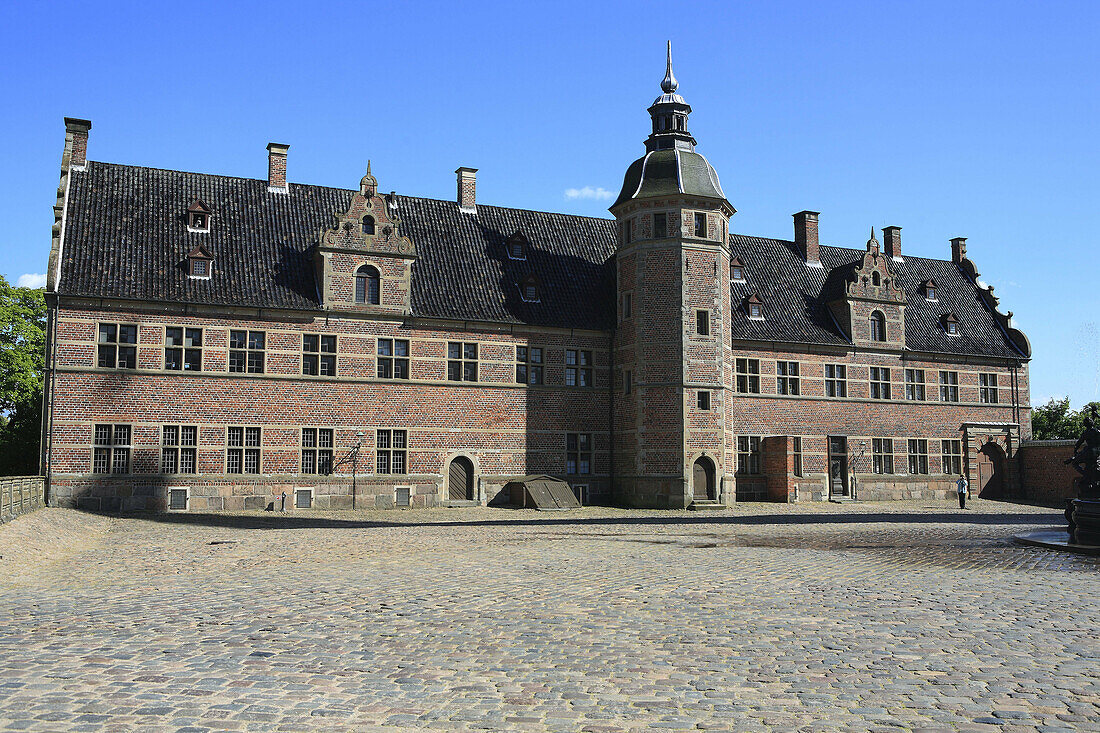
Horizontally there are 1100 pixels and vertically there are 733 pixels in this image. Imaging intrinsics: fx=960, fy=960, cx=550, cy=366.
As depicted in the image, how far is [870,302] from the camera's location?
4219 cm

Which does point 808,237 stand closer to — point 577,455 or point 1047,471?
point 1047,471

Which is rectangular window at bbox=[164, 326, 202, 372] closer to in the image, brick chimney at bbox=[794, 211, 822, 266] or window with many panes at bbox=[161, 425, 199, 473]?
window with many panes at bbox=[161, 425, 199, 473]

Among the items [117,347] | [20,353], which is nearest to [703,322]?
[117,347]

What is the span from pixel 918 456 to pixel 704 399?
13270 millimetres

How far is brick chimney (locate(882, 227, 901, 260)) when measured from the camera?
4653 cm

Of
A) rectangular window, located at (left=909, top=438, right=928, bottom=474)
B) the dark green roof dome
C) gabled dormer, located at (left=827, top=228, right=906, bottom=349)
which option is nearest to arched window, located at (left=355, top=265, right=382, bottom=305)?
the dark green roof dome

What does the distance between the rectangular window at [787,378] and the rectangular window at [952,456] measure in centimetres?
820

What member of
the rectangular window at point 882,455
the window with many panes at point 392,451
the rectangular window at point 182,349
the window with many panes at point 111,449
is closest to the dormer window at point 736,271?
the rectangular window at point 882,455

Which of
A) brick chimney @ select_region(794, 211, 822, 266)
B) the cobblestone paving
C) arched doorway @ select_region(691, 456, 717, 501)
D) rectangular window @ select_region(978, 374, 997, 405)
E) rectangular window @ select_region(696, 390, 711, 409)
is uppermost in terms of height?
brick chimney @ select_region(794, 211, 822, 266)

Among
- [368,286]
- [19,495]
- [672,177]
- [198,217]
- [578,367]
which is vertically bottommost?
[19,495]

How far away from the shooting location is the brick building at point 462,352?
30.6m

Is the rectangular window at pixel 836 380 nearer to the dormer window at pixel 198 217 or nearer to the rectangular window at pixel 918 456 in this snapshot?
the rectangular window at pixel 918 456

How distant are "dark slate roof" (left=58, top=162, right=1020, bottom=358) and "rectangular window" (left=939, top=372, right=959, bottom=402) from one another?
3.87 ft

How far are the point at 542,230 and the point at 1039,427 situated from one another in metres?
40.1
